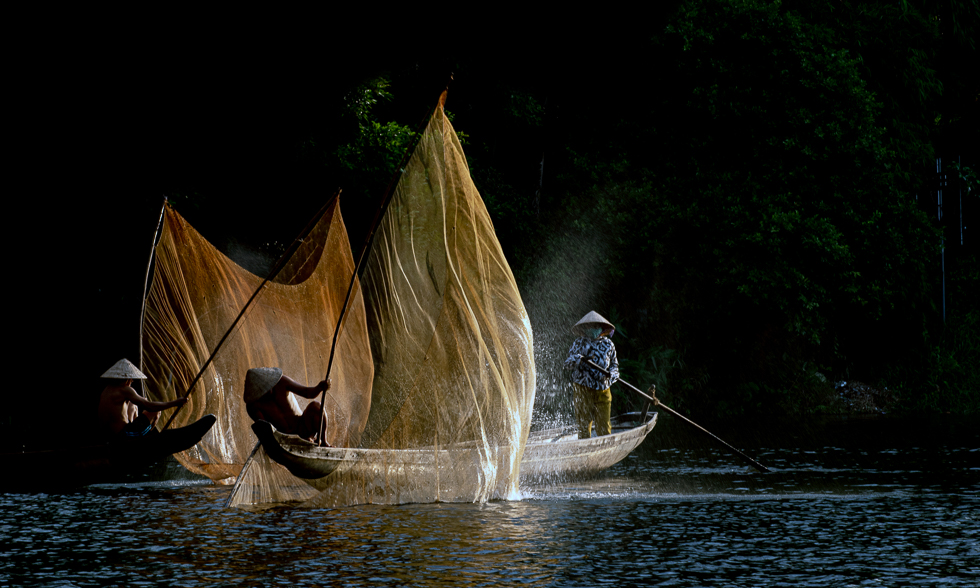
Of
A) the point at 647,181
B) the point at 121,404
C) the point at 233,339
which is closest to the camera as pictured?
the point at 121,404

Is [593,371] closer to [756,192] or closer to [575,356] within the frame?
[575,356]

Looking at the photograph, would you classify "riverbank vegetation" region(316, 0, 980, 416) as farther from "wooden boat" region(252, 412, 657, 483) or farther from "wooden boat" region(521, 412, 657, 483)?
"wooden boat" region(252, 412, 657, 483)

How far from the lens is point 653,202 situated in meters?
26.5

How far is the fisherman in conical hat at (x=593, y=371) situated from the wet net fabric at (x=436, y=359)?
106 inches

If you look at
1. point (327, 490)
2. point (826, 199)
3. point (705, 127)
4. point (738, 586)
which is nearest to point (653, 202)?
point (705, 127)

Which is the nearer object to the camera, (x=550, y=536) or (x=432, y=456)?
(x=550, y=536)

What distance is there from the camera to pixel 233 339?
13.5 m

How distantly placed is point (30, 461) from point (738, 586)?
772 centimetres

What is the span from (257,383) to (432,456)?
6.52ft

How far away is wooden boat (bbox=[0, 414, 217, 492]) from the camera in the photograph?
466 inches

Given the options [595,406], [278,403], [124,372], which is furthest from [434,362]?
[595,406]

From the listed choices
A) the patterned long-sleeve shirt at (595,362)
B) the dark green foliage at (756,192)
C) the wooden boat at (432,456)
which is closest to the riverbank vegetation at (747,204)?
the dark green foliage at (756,192)

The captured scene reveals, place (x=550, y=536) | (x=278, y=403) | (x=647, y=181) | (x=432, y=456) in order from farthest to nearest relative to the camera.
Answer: (x=647, y=181), (x=278, y=403), (x=432, y=456), (x=550, y=536)

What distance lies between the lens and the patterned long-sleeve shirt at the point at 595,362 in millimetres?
14539
